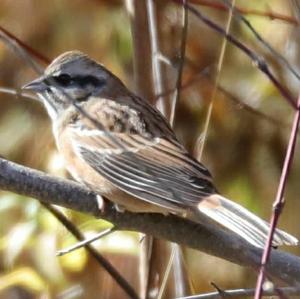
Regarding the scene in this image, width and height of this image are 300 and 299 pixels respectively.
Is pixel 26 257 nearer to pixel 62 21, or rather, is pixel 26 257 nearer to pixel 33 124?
pixel 33 124

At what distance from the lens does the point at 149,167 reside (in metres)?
2.70

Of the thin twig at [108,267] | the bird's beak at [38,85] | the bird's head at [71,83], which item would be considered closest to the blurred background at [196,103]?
the bird's head at [71,83]

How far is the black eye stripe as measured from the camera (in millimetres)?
2918

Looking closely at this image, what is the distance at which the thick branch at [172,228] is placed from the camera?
212 centimetres

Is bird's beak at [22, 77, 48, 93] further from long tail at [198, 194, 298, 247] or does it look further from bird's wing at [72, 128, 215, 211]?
long tail at [198, 194, 298, 247]

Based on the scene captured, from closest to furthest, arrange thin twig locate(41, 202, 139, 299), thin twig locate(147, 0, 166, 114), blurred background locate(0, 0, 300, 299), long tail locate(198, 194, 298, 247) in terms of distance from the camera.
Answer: long tail locate(198, 194, 298, 247) → thin twig locate(41, 202, 139, 299) → thin twig locate(147, 0, 166, 114) → blurred background locate(0, 0, 300, 299)

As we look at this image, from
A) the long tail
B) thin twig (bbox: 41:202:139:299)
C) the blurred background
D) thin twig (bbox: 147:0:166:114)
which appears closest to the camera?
the long tail

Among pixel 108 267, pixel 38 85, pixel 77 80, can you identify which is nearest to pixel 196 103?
pixel 77 80

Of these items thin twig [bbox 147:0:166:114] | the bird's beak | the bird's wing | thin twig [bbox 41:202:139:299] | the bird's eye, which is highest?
thin twig [bbox 147:0:166:114]

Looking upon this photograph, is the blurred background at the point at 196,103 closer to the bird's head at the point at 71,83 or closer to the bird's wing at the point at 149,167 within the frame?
the bird's head at the point at 71,83

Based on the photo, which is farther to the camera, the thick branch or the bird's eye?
the bird's eye

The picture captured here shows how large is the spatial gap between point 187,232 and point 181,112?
133cm

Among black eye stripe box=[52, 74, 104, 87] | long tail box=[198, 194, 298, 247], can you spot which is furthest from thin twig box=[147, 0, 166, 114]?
long tail box=[198, 194, 298, 247]

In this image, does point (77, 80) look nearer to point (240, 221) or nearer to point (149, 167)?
point (149, 167)
